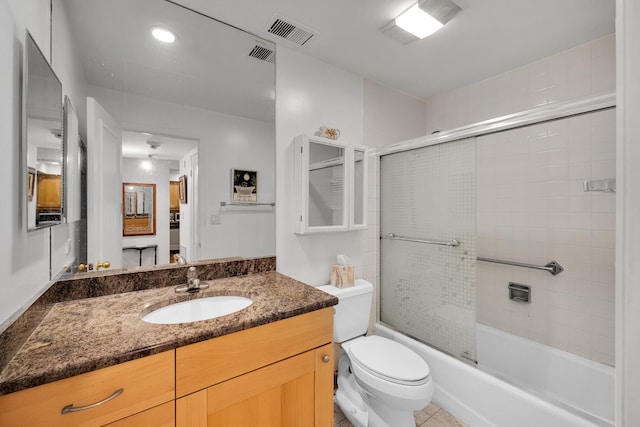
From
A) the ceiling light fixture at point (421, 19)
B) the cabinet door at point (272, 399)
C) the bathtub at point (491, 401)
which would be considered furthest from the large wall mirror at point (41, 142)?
the bathtub at point (491, 401)

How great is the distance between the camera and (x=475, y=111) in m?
2.33

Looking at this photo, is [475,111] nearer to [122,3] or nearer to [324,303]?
[324,303]

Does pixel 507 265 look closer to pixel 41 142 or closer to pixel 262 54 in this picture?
pixel 262 54

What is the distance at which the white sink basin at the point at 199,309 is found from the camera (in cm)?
116

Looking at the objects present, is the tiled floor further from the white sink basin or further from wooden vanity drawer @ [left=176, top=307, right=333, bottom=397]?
the white sink basin

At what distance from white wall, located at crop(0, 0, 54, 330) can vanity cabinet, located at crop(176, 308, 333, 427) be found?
474 millimetres

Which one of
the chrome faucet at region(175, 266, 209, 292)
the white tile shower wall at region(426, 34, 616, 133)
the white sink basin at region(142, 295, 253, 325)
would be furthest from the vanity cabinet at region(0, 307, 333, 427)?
the white tile shower wall at region(426, 34, 616, 133)

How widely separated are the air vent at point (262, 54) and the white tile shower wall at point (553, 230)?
1797mm

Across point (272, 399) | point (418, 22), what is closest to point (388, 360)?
point (272, 399)

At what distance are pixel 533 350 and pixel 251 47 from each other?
2.71m

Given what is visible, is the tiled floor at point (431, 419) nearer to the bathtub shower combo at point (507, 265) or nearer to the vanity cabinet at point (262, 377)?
the bathtub shower combo at point (507, 265)

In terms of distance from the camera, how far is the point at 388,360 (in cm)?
149

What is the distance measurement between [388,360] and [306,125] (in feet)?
5.01

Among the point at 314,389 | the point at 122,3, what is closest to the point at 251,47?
the point at 122,3
